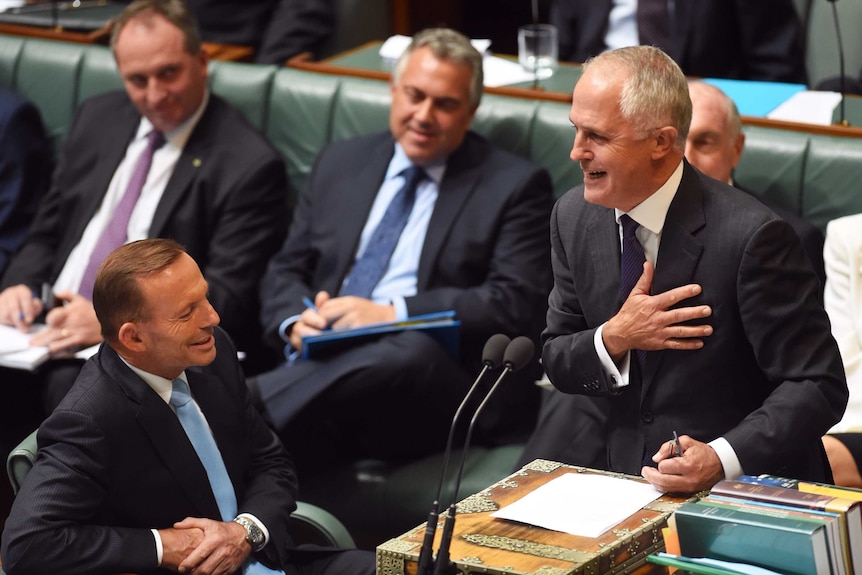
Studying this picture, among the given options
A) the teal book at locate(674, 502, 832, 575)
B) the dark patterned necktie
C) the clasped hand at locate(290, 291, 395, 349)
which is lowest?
the clasped hand at locate(290, 291, 395, 349)

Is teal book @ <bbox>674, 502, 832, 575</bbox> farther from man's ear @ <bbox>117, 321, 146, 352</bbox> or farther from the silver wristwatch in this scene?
man's ear @ <bbox>117, 321, 146, 352</bbox>

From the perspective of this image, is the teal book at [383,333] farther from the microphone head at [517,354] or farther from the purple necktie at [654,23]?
the purple necktie at [654,23]

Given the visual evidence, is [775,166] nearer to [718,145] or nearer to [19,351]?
[718,145]

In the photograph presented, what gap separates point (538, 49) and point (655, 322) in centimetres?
210

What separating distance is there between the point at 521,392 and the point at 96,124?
1.64m

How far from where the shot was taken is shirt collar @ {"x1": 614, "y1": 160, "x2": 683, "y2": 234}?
241 centimetres

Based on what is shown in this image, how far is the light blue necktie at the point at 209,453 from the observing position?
2586mm

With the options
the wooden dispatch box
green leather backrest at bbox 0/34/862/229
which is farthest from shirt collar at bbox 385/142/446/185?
the wooden dispatch box

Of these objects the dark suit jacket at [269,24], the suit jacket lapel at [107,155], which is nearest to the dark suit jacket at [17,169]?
the suit jacket lapel at [107,155]

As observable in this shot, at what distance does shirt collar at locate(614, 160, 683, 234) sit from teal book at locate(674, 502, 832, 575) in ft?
2.06

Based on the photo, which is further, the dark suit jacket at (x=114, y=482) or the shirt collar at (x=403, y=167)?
the shirt collar at (x=403, y=167)

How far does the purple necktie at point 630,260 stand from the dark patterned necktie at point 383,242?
134 cm

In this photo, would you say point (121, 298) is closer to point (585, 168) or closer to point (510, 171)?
point (585, 168)

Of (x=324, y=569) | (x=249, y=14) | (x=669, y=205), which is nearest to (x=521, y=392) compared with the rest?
(x=324, y=569)
